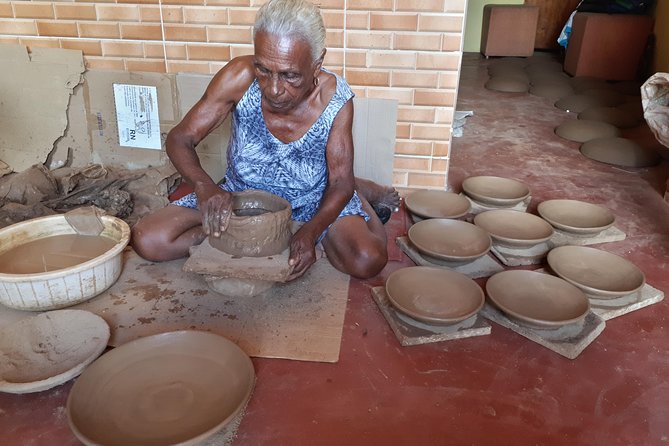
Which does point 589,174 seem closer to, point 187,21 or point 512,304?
point 512,304

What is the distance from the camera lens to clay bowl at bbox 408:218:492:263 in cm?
224

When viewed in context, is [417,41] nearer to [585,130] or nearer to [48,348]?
[585,130]

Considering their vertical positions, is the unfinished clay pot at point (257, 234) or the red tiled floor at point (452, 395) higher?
the unfinished clay pot at point (257, 234)

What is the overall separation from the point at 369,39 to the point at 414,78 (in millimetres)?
301

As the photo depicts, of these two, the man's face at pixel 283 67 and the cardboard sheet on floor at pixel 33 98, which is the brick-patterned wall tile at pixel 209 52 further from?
the man's face at pixel 283 67

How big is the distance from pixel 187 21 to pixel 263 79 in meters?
1.24

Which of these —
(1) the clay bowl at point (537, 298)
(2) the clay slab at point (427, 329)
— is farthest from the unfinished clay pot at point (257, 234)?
(1) the clay bowl at point (537, 298)

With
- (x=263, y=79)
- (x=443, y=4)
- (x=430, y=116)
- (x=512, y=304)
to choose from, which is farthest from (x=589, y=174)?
(x=263, y=79)

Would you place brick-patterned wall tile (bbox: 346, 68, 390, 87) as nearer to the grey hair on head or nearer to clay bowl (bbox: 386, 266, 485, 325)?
the grey hair on head

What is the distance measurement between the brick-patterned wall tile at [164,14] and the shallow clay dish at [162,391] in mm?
1876

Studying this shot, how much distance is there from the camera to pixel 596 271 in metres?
2.19

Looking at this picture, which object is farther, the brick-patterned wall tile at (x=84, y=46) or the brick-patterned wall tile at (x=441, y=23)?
the brick-patterned wall tile at (x=84, y=46)

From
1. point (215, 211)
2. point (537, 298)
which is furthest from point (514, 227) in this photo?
point (215, 211)

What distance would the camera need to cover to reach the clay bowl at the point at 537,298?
1.86 m
